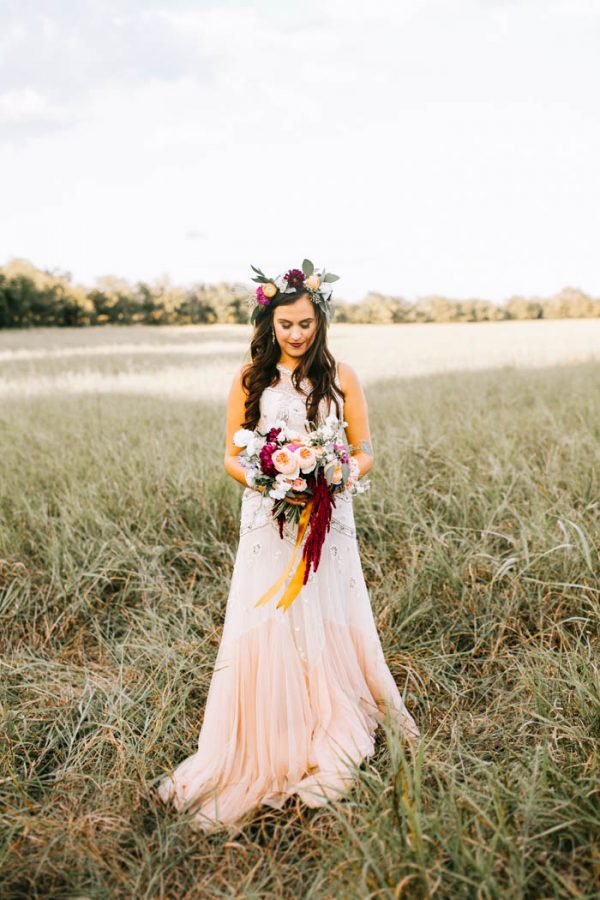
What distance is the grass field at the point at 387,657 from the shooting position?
6.52ft

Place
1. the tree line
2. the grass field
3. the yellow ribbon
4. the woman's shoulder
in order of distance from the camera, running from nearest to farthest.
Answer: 1. the grass field
2. the yellow ribbon
3. the woman's shoulder
4. the tree line

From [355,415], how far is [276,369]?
0.35 metres

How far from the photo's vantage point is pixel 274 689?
2475mm

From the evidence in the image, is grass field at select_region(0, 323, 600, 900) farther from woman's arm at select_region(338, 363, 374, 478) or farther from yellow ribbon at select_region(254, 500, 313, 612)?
woman's arm at select_region(338, 363, 374, 478)

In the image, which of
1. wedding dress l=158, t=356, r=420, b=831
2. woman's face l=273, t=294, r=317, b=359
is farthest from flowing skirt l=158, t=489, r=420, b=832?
woman's face l=273, t=294, r=317, b=359

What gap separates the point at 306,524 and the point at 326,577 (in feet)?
0.94

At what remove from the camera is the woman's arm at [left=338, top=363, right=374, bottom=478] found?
2546 millimetres

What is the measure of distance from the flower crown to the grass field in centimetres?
153

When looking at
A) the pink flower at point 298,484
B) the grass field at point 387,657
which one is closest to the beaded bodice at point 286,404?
the pink flower at point 298,484

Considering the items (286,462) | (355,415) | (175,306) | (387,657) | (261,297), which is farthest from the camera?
(175,306)

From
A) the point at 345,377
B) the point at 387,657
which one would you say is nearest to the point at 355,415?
the point at 345,377

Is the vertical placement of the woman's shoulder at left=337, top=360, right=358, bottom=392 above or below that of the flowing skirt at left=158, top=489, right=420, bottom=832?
above

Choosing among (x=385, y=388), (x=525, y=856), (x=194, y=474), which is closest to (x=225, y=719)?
(x=525, y=856)

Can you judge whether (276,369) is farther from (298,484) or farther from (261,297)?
(298,484)
